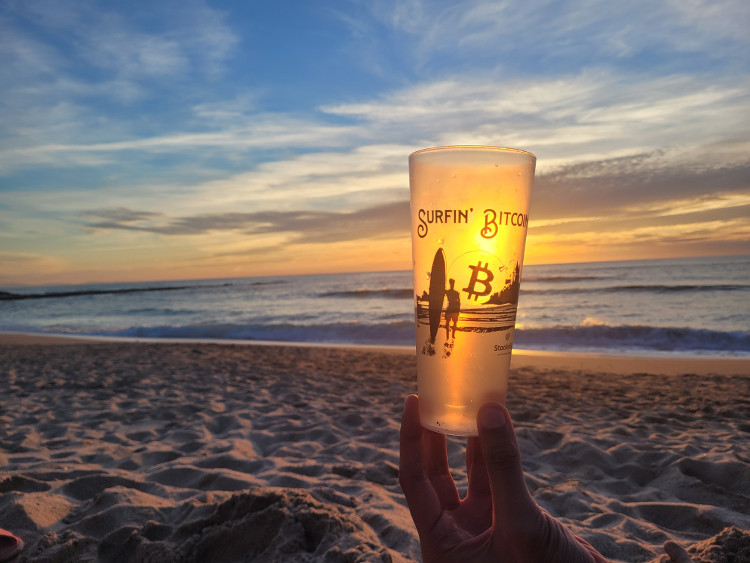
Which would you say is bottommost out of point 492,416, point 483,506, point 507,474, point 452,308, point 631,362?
point 631,362

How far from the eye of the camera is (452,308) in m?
1.14

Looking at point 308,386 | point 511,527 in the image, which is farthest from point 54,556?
point 308,386

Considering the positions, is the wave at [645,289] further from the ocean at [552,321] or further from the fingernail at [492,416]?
the fingernail at [492,416]

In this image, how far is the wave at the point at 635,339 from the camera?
10086 mm

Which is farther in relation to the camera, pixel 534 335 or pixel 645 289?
pixel 645 289

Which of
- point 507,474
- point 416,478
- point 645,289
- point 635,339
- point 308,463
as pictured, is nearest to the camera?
point 507,474

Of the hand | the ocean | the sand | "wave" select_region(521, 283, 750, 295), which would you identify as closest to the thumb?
the hand

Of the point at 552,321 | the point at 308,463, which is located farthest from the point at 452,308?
the point at 552,321

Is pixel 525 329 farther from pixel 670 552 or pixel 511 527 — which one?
pixel 511 527

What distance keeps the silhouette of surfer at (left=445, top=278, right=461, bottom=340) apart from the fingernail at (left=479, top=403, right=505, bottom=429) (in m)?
0.17

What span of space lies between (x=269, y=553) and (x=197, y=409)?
2984 millimetres

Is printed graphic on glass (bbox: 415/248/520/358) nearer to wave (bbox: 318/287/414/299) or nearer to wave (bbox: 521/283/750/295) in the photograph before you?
wave (bbox: 521/283/750/295)

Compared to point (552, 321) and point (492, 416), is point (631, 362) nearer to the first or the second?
point (552, 321)

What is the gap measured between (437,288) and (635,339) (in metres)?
11.3
